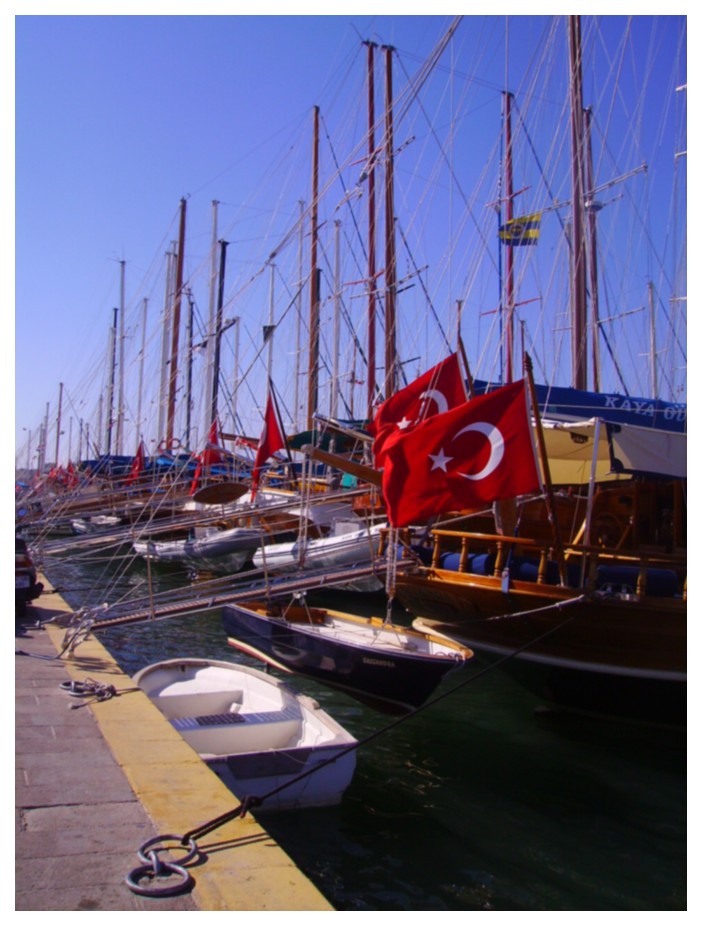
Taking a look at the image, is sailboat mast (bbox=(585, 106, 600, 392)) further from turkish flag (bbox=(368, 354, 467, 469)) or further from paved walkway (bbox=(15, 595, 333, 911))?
paved walkway (bbox=(15, 595, 333, 911))

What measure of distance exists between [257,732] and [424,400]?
4.70 m

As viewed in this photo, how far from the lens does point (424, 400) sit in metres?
10.5

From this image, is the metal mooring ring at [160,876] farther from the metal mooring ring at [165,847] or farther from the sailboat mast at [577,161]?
the sailboat mast at [577,161]

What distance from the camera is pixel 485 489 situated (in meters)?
8.52

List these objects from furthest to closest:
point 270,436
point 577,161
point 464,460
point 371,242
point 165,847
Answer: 1. point 371,242
2. point 270,436
3. point 577,161
4. point 464,460
5. point 165,847

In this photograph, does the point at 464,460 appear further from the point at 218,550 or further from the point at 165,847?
the point at 218,550

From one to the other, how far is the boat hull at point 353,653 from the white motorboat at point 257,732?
→ 1079 mm

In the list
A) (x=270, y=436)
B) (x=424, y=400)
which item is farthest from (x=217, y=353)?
(x=424, y=400)

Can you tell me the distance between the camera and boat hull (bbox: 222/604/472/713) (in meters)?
9.79

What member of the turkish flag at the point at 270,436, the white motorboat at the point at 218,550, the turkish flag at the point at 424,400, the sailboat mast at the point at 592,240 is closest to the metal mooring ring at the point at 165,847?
the turkish flag at the point at 424,400

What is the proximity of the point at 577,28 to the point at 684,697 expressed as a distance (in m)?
13.2

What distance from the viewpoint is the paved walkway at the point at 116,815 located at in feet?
14.3

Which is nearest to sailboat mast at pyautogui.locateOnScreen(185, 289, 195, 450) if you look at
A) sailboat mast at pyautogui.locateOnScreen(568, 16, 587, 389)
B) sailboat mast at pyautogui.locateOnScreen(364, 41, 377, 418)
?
sailboat mast at pyautogui.locateOnScreen(364, 41, 377, 418)
